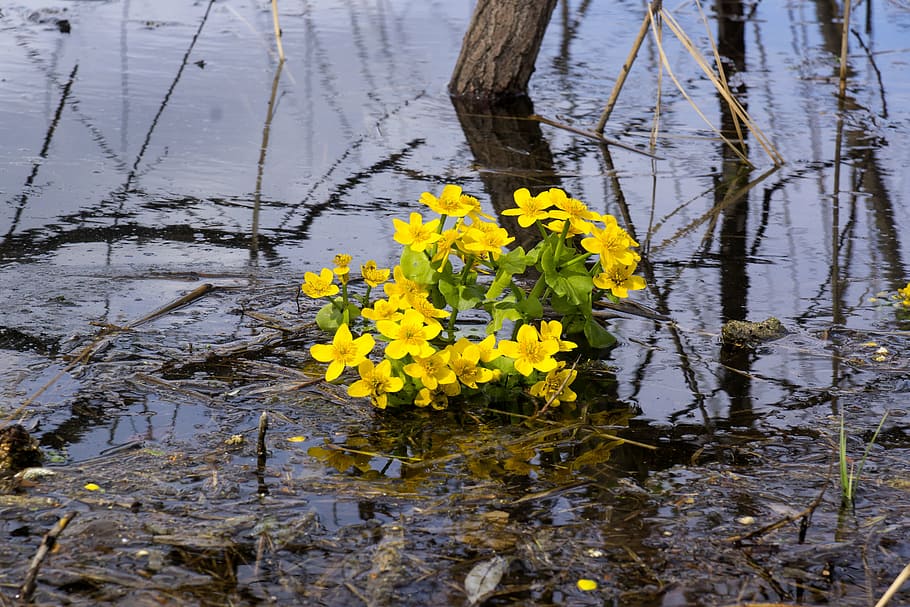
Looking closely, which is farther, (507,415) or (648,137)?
(648,137)

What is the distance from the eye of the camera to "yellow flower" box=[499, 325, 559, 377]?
2695 mm

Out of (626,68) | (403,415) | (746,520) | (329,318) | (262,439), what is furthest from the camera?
(626,68)

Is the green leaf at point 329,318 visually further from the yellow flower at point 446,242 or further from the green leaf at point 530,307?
the green leaf at point 530,307

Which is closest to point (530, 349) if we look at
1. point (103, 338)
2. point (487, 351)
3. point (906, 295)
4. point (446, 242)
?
point (487, 351)

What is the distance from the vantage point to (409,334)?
105 inches

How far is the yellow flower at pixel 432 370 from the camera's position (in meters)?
2.67

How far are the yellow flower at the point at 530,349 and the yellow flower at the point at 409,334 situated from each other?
0.20 metres

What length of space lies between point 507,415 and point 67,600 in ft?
4.08

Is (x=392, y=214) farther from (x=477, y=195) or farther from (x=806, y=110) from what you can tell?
(x=806, y=110)

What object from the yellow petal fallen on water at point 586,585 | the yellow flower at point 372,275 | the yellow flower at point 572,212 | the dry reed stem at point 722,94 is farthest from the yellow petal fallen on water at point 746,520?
the dry reed stem at point 722,94

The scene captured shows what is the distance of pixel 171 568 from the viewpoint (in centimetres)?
203

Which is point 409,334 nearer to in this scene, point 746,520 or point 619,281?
point 619,281

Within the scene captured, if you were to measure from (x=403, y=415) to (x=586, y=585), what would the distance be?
87cm

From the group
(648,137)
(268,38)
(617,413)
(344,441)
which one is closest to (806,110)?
(648,137)
